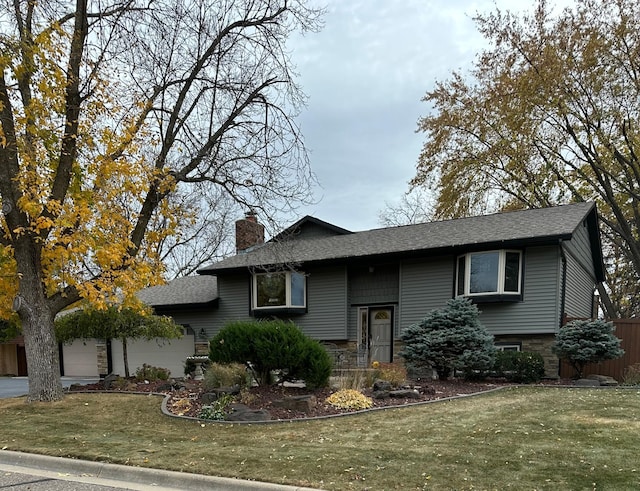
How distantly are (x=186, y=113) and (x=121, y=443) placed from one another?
7.31 meters

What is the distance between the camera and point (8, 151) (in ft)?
27.9

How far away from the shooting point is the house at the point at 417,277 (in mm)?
12484

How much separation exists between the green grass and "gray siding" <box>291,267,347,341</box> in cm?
763

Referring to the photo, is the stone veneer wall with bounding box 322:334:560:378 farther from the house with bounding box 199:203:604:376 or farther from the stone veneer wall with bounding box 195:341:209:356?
the stone veneer wall with bounding box 195:341:209:356

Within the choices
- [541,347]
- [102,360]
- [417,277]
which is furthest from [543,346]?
[102,360]

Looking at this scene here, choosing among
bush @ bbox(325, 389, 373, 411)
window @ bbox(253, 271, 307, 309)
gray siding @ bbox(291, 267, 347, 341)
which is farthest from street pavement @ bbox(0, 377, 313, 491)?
window @ bbox(253, 271, 307, 309)

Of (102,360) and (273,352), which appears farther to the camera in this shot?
(102,360)

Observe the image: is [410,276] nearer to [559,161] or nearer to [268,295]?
[268,295]

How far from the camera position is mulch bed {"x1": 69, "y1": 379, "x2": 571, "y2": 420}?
7488mm

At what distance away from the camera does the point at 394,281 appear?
49.9ft

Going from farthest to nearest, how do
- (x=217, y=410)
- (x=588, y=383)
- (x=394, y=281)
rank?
1. (x=394, y=281)
2. (x=588, y=383)
3. (x=217, y=410)

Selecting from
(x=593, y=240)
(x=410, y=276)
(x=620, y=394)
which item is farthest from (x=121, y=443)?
→ (x=593, y=240)

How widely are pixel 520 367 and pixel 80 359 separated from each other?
60.9 ft

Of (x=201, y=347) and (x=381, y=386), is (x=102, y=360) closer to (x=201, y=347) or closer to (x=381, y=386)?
(x=201, y=347)
